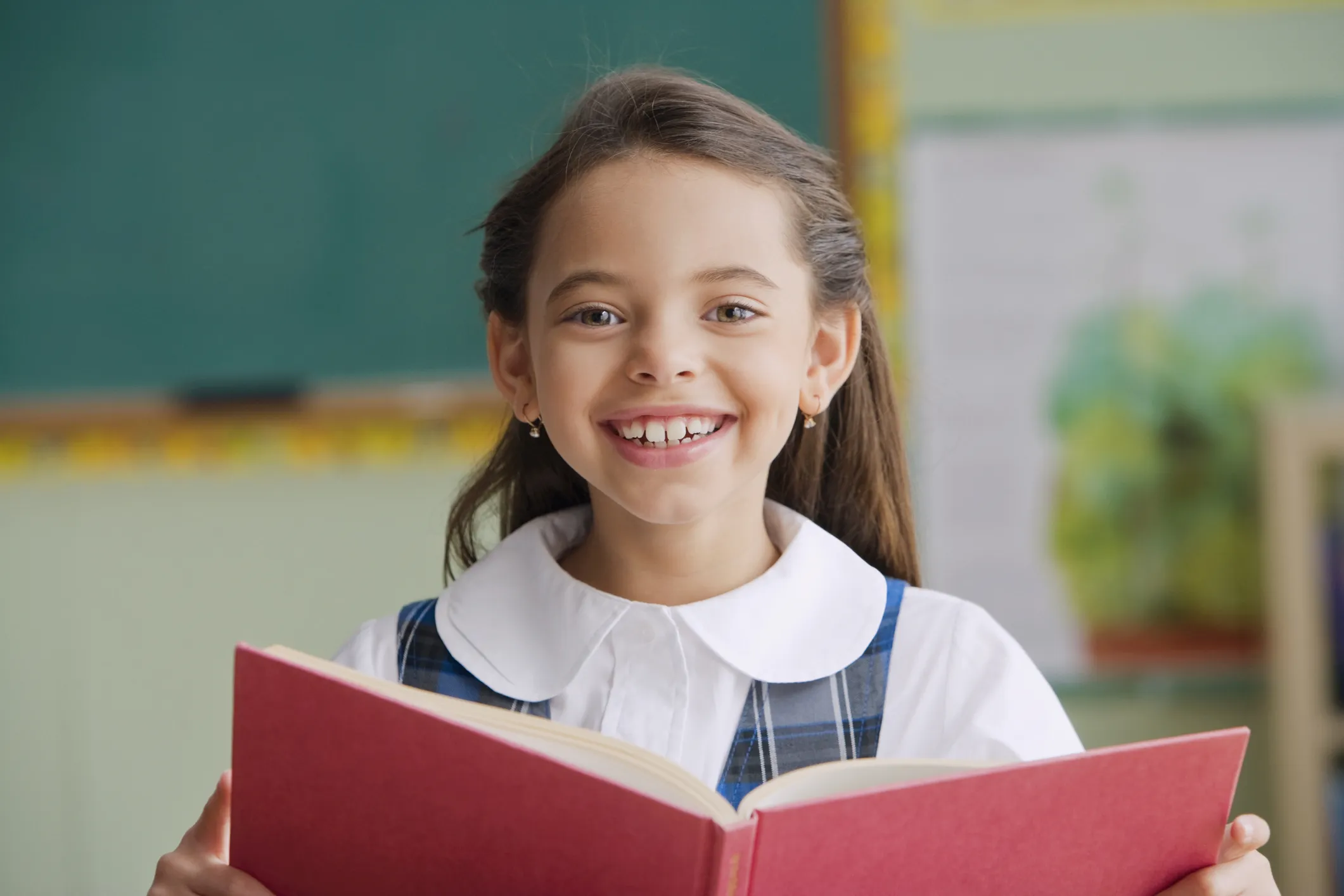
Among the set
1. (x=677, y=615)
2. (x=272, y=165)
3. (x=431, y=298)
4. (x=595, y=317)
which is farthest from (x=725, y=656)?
(x=272, y=165)

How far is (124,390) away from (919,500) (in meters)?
1.48

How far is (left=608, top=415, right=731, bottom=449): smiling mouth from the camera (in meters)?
1.00

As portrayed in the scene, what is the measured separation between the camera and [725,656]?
1.00 meters

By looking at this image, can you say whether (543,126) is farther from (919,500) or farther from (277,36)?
(919,500)

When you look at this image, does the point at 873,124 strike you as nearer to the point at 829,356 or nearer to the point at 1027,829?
the point at 829,356

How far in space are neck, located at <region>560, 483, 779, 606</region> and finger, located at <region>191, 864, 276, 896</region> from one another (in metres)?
0.39

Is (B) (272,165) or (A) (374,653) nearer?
(A) (374,653)

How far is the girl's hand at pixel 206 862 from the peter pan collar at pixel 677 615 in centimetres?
21

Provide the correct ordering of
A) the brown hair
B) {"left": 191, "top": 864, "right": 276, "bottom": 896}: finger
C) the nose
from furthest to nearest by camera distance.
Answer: the brown hair → the nose → {"left": 191, "top": 864, "right": 276, "bottom": 896}: finger

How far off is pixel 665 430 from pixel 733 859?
40cm

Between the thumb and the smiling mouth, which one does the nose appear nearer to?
the smiling mouth

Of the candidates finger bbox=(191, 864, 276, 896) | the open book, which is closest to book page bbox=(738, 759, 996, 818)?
the open book

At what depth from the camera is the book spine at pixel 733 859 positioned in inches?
26.0

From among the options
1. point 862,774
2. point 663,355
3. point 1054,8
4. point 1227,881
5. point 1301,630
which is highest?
point 1054,8
